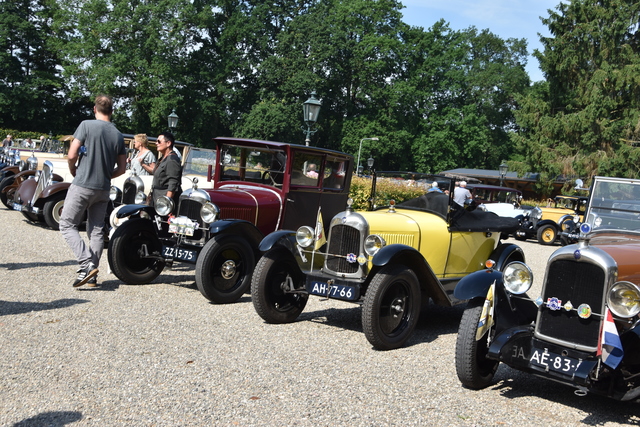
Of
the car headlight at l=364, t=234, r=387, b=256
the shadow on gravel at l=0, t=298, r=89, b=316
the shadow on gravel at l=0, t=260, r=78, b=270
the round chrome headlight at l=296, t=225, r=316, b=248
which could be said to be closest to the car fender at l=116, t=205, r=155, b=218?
the shadow on gravel at l=0, t=260, r=78, b=270

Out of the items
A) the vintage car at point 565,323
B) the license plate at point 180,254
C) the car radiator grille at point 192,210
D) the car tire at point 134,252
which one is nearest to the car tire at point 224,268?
the license plate at point 180,254

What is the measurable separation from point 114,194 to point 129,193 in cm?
25

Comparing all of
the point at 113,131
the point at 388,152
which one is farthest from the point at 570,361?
the point at 388,152

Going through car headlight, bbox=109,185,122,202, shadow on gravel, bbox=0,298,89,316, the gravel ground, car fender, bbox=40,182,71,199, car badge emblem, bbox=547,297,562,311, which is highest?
car badge emblem, bbox=547,297,562,311

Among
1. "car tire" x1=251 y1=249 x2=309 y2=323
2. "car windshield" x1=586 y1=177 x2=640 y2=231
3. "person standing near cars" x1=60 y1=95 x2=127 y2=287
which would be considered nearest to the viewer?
"car tire" x1=251 y1=249 x2=309 y2=323

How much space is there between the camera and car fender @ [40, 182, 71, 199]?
11.6m

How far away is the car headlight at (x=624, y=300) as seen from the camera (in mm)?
3895

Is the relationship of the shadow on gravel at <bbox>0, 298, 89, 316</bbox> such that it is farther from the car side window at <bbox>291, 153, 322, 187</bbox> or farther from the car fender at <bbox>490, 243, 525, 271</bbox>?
the car fender at <bbox>490, 243, 525, 271</bbox>

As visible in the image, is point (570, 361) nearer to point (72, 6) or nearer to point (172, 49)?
point (172, 49)

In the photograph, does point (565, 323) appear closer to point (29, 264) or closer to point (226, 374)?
point (226, 374)

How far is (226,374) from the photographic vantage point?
4395 millimetres

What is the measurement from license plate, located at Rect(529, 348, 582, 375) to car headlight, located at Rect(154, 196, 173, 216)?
4858 millimetres

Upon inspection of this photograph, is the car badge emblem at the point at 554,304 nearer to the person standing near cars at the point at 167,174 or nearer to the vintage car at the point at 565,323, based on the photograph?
the vintage car at the point at 565,323

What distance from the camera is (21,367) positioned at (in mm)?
4227
